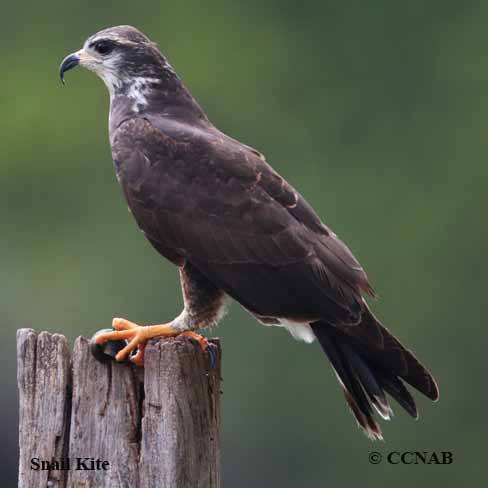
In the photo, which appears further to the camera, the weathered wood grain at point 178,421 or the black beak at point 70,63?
the black beak at point 70,63

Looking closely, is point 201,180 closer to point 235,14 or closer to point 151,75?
point 151,75

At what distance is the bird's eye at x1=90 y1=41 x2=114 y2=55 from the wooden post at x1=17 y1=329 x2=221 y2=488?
2.34 metres

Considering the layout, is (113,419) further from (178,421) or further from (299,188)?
(299,188)

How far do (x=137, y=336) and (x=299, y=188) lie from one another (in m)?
11.2

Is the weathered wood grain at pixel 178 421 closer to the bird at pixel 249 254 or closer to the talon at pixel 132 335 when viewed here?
the talon at pixel 132 335

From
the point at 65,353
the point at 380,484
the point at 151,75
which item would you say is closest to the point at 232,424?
the point at 380,484

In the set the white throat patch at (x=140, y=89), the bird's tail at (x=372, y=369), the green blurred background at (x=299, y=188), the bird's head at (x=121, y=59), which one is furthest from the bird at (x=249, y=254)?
the green blurred background at (x=299, y=188)

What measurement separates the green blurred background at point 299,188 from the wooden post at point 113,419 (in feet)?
20.3

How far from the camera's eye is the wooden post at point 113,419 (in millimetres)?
5895

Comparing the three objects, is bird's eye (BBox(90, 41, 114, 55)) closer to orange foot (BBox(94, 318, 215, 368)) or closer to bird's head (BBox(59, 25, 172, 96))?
bird's head (BBox(59, 25, 172, 96))

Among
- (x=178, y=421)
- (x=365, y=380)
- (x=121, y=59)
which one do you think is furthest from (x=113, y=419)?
(x=121, y=59)

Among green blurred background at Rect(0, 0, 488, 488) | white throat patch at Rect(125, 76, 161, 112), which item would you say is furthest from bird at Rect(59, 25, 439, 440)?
green blurred background at Rect(0, 0, 488, 488)

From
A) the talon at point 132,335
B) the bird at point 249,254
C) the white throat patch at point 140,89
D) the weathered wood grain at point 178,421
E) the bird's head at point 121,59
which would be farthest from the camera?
the bird's head at point 121,59

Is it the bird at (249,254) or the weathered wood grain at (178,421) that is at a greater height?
the bird at (249,254)
